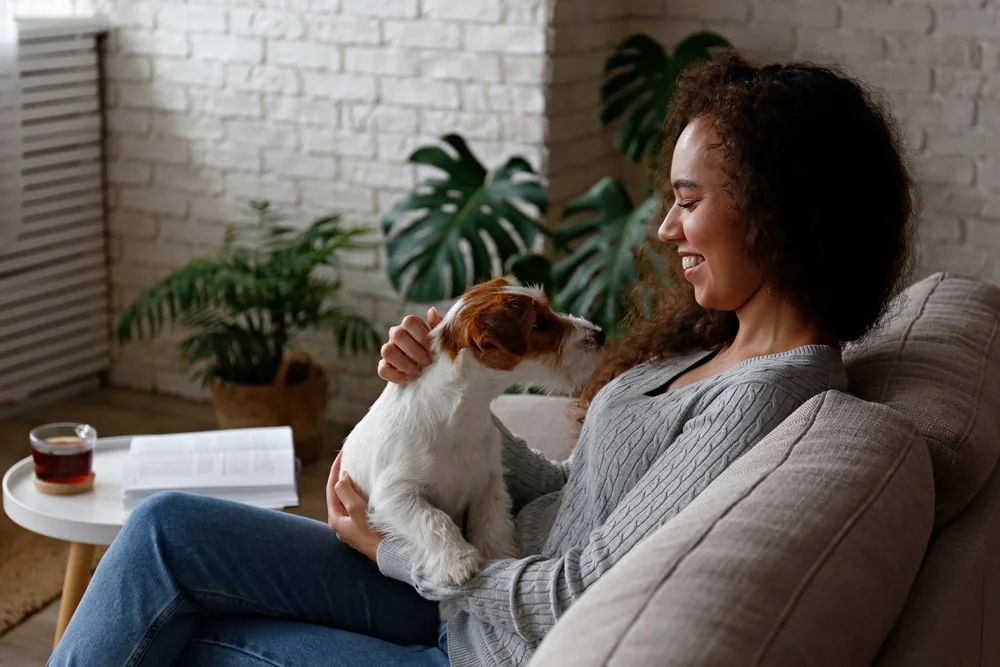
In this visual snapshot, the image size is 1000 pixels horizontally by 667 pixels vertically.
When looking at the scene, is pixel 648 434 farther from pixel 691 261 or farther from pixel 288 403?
pixel 288 403

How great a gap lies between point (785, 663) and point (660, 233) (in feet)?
2.77

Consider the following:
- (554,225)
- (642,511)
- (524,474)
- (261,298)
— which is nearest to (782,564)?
(642,511)

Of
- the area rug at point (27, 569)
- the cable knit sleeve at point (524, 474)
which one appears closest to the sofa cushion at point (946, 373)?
the cable knit sleeve at point (524, 474)

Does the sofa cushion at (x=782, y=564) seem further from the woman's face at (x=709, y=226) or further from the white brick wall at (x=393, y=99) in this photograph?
the white brick wall at (x=393, y=99)

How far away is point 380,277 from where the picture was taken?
381cm

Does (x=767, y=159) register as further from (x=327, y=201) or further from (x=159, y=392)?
(x=159, y=392)

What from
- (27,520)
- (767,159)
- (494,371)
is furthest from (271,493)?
(767,159)

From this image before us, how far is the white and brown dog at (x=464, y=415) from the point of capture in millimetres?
1576

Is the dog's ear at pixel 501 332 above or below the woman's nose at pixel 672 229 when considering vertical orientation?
below

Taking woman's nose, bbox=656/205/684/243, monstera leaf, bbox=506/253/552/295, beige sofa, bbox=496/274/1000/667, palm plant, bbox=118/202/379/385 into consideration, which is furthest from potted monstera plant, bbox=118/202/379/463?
beige sofa, bbox=496/274/1000/667

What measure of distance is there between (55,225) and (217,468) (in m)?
2.12

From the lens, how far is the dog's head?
5.16 feet

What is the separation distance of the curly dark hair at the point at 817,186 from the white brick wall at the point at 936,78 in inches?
74.2

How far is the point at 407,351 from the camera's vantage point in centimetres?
164
